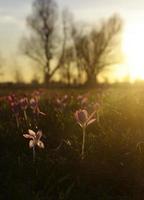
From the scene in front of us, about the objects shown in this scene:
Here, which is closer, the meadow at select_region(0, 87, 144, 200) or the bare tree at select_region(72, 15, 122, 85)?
the meadow at select_region(0, 87, 144, 200)

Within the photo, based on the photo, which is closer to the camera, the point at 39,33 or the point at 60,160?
the point at 60,160

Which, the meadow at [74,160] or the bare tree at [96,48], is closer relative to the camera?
the meadow at [74,160]

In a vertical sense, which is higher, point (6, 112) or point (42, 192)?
point (6, 112)

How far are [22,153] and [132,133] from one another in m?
1.52

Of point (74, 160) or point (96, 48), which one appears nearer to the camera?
point (74, 160)

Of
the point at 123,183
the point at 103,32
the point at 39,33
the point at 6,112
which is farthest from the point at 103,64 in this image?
the point at 123,183

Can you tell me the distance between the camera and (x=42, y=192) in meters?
5.62

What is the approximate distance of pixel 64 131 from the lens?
7.49 m

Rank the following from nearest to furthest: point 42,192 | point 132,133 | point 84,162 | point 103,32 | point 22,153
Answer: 1. point 42,192
2. point 84,162
3. point 22,153
4. point 132,133
5. point 103,32

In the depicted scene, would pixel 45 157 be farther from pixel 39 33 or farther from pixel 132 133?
pixel 39 33

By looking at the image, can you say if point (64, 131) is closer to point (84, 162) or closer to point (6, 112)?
point (84, 162)

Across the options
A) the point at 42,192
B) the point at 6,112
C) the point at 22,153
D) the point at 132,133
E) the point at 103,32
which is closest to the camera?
the point at 42,192

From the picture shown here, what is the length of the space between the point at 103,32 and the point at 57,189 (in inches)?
2101

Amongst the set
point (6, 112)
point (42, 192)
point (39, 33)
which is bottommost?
point (42, 192)
